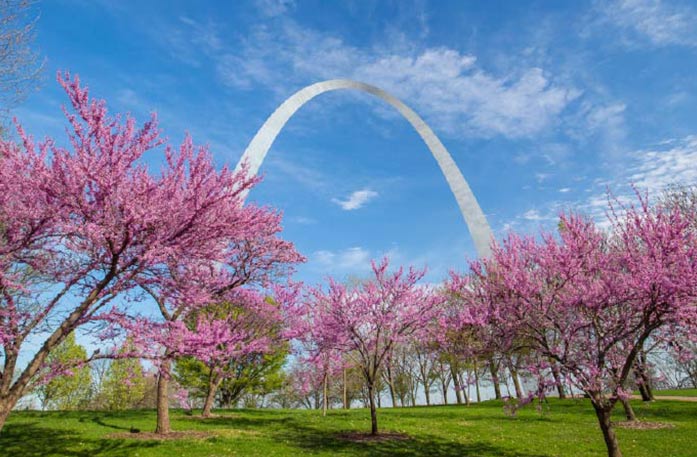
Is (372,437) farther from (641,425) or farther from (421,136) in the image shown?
(421,136)

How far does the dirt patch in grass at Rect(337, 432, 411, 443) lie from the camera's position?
1385 centimetres

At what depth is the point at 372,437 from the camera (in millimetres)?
14414

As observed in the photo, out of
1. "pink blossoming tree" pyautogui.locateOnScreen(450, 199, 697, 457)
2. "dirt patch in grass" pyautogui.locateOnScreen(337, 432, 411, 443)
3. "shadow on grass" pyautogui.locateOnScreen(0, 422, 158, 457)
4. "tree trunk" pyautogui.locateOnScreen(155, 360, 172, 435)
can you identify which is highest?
"pink blossoming tree" pyautogui.locateOnScreen(450, 199, 697, 457)

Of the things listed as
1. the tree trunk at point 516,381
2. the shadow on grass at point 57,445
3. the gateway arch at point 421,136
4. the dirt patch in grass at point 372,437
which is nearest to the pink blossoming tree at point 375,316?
the dirt patch in grass at point 372,437

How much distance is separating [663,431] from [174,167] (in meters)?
17.8

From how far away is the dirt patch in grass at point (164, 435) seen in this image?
43.8ft

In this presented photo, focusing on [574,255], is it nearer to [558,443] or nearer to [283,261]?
[558,443]

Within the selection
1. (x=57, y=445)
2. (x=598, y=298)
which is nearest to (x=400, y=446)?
(x=598, y=298)

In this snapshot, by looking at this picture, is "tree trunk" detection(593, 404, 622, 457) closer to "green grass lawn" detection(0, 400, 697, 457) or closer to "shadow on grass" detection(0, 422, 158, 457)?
"green grass lawn" detection(0, 400, 697, 457)

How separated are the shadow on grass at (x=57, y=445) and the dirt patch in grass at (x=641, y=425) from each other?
16418 mm

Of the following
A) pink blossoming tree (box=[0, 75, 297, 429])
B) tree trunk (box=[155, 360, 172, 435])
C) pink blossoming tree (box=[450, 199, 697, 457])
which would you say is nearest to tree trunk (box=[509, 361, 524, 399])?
pink blossoming tree (box=[450, 199, 697, 457])

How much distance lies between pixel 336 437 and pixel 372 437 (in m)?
1.18

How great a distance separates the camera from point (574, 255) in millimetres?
10508

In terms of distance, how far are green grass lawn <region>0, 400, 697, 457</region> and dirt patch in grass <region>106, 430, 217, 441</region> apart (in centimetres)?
29
